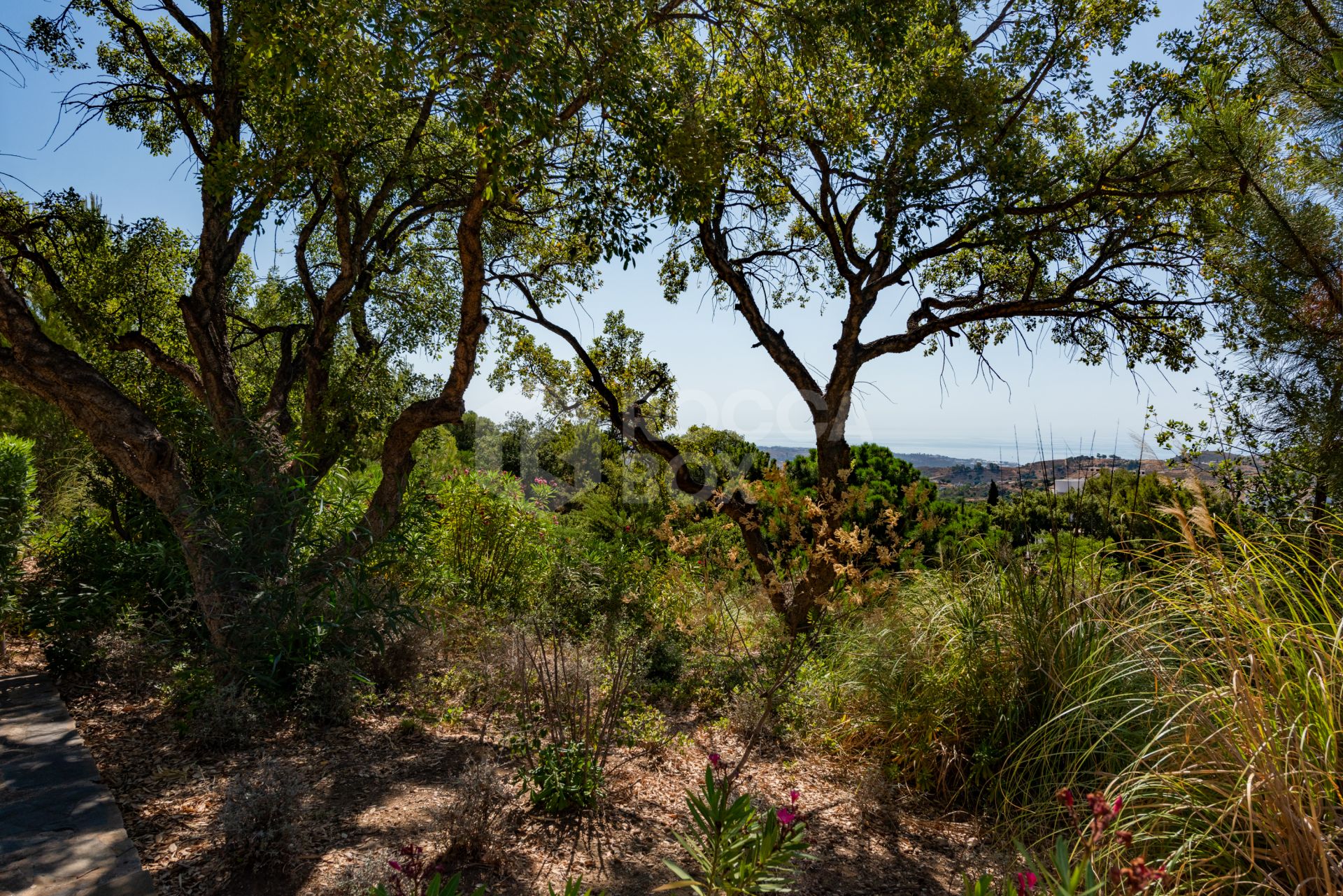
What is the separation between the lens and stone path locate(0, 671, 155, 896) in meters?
2.42

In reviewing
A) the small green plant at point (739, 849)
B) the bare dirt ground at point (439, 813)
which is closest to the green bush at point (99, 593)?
the bare dirt ground at point (439, 813)

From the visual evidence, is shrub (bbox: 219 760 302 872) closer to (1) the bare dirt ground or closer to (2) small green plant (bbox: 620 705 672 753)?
(1) the bare dirt ground

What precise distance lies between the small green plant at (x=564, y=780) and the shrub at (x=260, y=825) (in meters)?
0.86

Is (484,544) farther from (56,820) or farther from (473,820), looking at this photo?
(473,820)

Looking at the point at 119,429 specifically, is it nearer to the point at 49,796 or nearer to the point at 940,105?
the point at 49,796

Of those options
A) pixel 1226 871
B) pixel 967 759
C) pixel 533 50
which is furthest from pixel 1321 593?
pixel 533 50

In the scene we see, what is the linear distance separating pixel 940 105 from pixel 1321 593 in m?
3.96

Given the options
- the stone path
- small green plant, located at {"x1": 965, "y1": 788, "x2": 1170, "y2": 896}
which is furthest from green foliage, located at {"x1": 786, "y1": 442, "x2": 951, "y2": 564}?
the stone path

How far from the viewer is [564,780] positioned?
310 cm

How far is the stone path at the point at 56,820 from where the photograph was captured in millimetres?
2418

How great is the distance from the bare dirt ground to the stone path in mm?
111

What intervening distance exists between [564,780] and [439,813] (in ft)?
1.64

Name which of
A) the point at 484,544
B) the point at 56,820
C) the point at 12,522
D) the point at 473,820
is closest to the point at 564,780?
the point at 473,820

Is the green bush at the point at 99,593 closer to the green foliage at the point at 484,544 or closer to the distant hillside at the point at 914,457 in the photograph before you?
the green foliage at the point at 484,544
